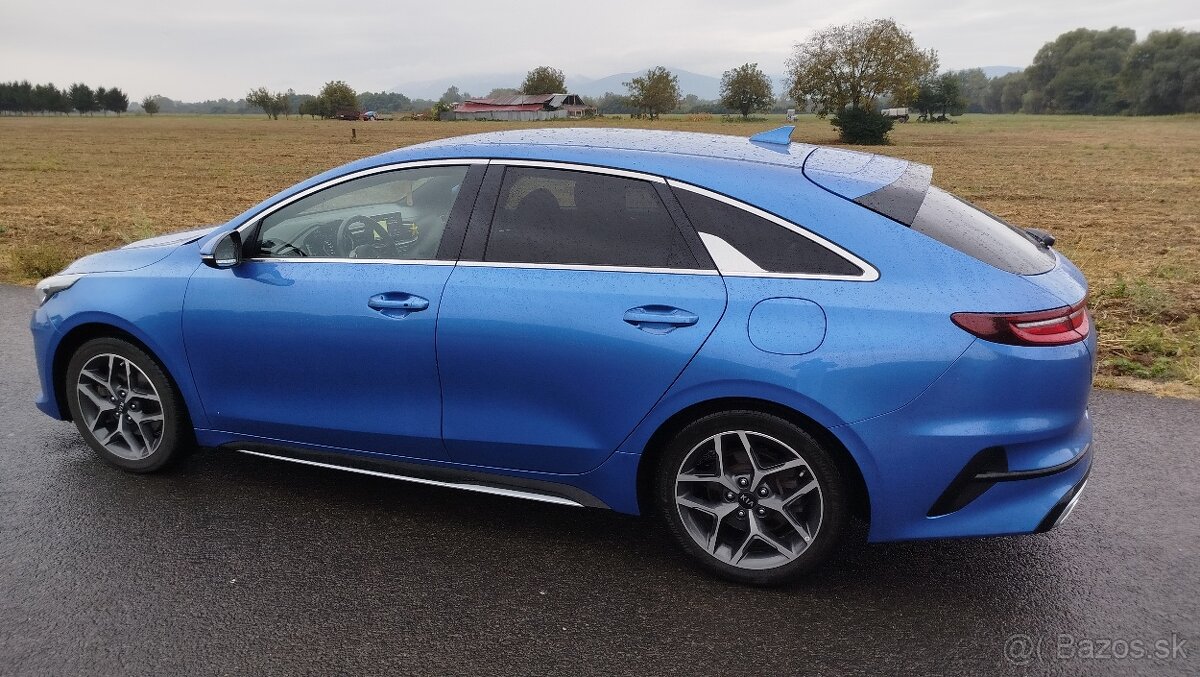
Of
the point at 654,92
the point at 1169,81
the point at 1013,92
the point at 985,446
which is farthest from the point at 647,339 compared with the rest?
the point at 1013,92

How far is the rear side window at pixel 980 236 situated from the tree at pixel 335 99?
438 feet

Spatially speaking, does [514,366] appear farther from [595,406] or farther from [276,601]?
[276,601]

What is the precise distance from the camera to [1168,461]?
4.56 metres

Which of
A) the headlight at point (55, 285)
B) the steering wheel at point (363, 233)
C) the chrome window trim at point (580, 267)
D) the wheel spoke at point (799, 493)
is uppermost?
the steering wheel at point (363, 233)

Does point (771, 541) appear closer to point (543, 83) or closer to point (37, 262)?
point (37, 262)

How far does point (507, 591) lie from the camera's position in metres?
3.41

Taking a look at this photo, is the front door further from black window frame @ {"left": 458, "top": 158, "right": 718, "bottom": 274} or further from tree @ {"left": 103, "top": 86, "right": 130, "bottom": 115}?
tree @ {"left": 103, "top": 86, "right": 130, "bottom": 115}

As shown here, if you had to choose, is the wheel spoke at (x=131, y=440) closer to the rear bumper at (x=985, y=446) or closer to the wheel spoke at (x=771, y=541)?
the wheel spoke at (x=771, y=541)

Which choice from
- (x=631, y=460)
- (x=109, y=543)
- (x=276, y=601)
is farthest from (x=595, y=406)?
(x=109, y=543)

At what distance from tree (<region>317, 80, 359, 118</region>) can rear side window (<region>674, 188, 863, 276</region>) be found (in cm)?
13347

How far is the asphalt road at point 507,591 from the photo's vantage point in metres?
2.99

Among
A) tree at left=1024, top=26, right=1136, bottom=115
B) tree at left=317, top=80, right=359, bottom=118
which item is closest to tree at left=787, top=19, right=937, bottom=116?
tree at left=1024, top=26, right=1136, bottom=115

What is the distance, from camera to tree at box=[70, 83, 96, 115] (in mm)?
154500

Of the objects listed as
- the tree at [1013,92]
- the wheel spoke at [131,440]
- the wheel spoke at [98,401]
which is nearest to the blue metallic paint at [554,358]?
the wheel spoke at [131,440]
